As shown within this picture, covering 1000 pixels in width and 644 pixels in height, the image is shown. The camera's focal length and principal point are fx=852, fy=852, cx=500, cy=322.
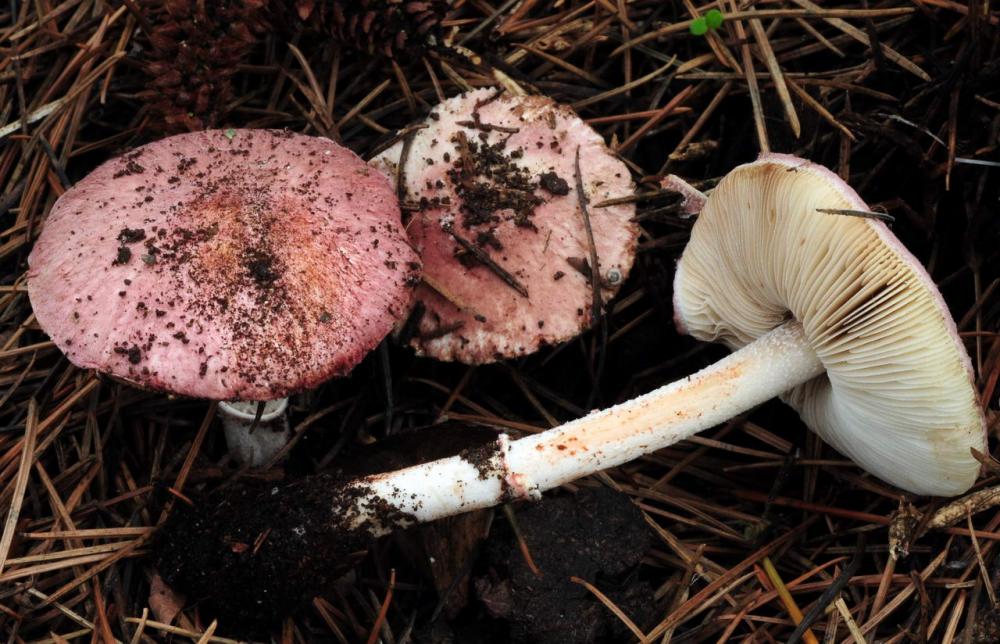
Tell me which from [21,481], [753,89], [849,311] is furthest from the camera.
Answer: [753,89]

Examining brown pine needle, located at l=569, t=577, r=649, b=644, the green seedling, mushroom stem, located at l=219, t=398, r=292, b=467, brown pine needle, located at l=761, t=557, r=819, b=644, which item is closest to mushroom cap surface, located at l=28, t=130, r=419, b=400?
mushroom stem, located at l=219, t=398, r=292, b=467

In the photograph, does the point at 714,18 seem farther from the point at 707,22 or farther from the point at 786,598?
the point at 786,598

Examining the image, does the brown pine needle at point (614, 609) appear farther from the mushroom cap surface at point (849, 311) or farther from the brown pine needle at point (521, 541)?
the mushroom cap surface at point (849, 311)

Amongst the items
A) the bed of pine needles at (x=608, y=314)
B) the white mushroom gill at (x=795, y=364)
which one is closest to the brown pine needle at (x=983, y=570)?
the bed of pine needles at (x=608, y=314)

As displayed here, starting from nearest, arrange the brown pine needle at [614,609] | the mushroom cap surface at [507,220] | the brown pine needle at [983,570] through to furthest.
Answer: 1. the brown pine needle at [983,570]
2. the brown pine needle at [614,609]
3. the mushroom cap surface at [507,220]

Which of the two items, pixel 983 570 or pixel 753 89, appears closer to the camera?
pixel 983 570

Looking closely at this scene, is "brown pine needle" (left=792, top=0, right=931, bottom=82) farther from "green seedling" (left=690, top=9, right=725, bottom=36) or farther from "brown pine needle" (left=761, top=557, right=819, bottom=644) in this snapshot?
"brown pine needle" (left=761, top=557, right=819, bottom=644)

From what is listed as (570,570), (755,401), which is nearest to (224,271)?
(570,570)

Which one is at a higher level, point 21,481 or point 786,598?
point 21,481
